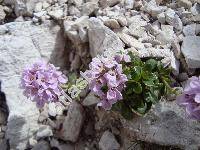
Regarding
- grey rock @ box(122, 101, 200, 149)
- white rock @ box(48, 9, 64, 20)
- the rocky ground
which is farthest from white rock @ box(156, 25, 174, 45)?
white rock @ box(48, 9, 64, 20)

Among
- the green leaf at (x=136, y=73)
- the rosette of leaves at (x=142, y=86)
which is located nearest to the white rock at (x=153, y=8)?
the rosette of leaves at (x=142, y=86)

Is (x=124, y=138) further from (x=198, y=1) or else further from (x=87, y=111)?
(x=198, y=1)

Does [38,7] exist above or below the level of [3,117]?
above

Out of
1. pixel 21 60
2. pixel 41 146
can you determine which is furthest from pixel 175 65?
pixel 21 60

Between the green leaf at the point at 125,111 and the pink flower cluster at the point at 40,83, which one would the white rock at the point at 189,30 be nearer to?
the green leaf at the point at 125,111

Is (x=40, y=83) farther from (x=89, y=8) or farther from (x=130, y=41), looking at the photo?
(x=89, y=8)

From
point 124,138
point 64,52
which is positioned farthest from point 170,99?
point 64,52
